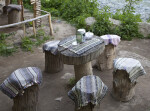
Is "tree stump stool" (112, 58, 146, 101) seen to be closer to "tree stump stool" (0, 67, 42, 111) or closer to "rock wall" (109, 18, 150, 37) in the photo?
"tree stump stool" (0, 67, 42, 111)

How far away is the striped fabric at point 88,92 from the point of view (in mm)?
3727

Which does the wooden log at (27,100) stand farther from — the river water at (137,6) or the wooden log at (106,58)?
the river water at (137,6)

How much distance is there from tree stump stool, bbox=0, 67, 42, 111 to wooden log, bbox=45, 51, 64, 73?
1.33m

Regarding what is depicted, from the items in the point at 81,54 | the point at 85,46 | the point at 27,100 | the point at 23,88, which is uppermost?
the point at 85,46

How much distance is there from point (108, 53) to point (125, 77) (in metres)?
1.39

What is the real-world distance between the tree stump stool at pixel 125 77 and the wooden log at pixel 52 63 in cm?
166

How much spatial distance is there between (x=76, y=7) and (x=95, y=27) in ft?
7.33

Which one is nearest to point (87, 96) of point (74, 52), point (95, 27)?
point (74, 52)

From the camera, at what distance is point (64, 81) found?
17.8ft

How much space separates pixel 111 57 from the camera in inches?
229

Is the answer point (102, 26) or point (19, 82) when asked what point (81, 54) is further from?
point (102, 26)

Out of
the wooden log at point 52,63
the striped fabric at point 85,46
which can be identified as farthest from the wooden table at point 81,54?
the wooden log at point 52,63

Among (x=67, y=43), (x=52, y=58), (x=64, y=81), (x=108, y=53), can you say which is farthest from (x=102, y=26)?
(x=67, y=43)

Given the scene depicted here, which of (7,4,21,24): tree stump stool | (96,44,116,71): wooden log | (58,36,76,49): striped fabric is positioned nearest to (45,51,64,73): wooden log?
(58,36,76,49): striped fabric
